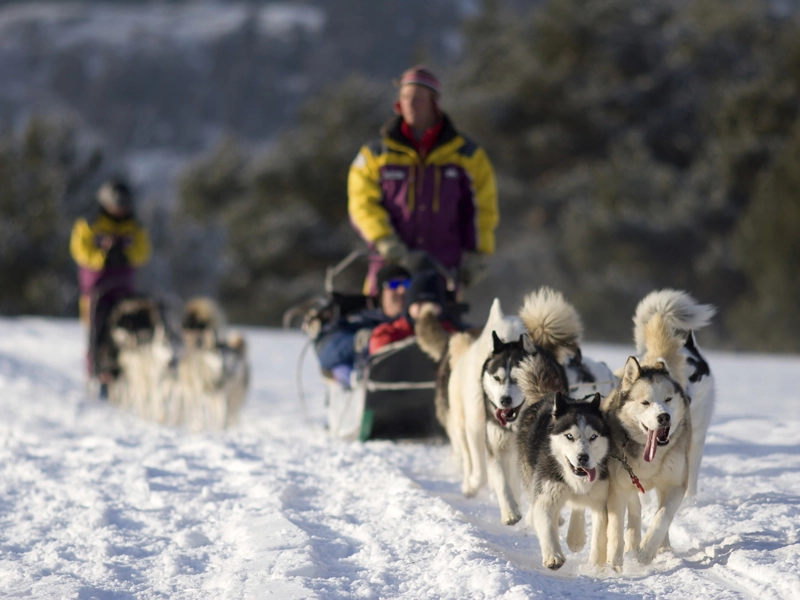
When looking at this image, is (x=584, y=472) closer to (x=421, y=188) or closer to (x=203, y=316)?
(x=421, y=188)

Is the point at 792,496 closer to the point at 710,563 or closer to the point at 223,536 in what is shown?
the point at 710,563

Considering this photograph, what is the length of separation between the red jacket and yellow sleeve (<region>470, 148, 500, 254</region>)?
2.68 feet

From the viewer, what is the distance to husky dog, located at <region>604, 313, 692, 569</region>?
3.08m

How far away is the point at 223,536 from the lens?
3.74m

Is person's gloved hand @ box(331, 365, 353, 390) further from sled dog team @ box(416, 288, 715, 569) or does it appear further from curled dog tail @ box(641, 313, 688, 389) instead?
curled dog tail @ box(641, 313, 688, 389)

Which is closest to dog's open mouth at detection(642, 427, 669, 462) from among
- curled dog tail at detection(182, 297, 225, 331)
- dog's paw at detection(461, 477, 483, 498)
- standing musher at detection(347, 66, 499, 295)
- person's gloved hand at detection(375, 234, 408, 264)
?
dog's paw at detection(461, 477, 483, 498)

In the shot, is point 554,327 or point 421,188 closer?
point 554,327

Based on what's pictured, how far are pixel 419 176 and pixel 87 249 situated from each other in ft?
17.2

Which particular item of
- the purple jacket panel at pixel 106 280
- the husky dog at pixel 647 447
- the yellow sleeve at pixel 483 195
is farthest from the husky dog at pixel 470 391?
the purple jacket panel at pixel 106 280

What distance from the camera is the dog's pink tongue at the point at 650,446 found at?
304cm

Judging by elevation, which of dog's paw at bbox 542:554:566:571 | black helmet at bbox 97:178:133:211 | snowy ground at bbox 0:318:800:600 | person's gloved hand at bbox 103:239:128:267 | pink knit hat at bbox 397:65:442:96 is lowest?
snowy ground at bbox 0:318:800:600

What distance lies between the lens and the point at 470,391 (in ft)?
13.4

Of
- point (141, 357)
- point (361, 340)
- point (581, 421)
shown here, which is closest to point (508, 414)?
point (581, 421)

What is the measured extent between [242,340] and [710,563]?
560 centimetres
